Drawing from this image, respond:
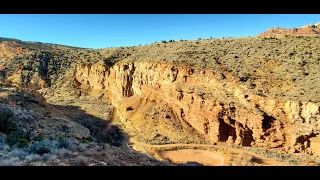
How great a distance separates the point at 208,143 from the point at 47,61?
50564 mm

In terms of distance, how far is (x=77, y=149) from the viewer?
9.99 metres

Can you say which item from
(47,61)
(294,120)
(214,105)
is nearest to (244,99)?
(214,105)

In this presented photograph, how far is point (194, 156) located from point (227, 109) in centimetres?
598

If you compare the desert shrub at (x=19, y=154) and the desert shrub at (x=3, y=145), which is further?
the desert shrub at (x=3, y=145)

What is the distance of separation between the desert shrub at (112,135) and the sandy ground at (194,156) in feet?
19.4

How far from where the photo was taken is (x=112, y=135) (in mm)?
31828

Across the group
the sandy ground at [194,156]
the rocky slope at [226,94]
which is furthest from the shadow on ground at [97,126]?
the sandy ground at [194,156]

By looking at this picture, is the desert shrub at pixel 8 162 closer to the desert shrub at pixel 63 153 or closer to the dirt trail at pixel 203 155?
the desert shrub at pixel 63 153

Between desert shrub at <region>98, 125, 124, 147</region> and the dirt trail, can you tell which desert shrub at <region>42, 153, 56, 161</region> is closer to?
the dirt trail

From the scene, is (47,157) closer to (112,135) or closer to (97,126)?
(112,135)

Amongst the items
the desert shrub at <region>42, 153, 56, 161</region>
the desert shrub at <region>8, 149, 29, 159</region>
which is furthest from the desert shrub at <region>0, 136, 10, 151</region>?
the desert shrub at <region>42, 153, 56, 161</region>

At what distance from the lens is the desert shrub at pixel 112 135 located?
2923cm
